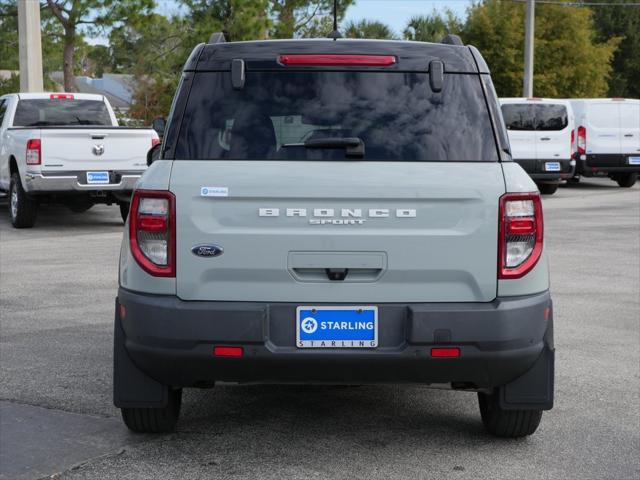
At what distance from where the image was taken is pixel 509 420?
198 inches

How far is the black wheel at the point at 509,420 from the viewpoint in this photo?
500 cm

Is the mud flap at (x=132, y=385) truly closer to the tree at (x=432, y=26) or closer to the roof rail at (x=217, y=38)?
the roof rail at (x=217, y=38)

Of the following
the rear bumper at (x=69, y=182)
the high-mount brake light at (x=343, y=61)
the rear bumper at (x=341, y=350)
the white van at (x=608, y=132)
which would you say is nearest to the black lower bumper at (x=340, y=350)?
the rear bumper at (x=341, y=350)

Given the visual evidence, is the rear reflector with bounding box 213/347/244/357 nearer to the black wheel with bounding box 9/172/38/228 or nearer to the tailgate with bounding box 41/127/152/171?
the tailgate with bounding box 41/127/152/171

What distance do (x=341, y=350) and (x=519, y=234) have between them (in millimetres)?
895

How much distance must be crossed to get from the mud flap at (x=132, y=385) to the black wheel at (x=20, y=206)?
10.8 m

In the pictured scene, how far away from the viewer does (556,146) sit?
22.0m

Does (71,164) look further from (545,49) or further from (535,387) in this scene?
(545,49)

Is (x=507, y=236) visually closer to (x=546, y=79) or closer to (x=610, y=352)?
(x=610, y=352)

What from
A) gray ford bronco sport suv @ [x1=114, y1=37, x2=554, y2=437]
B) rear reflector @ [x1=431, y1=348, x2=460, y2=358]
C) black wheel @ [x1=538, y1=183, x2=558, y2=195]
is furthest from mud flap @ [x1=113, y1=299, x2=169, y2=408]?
black wheel @ [x1=538, y1=183, x2=558, y2=195]

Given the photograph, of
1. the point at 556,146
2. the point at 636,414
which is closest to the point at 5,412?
the point at 636,414

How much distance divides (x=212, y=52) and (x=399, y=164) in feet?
3.22

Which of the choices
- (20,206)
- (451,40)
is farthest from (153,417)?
(20,206)

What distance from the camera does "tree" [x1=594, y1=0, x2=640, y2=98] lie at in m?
56.3
